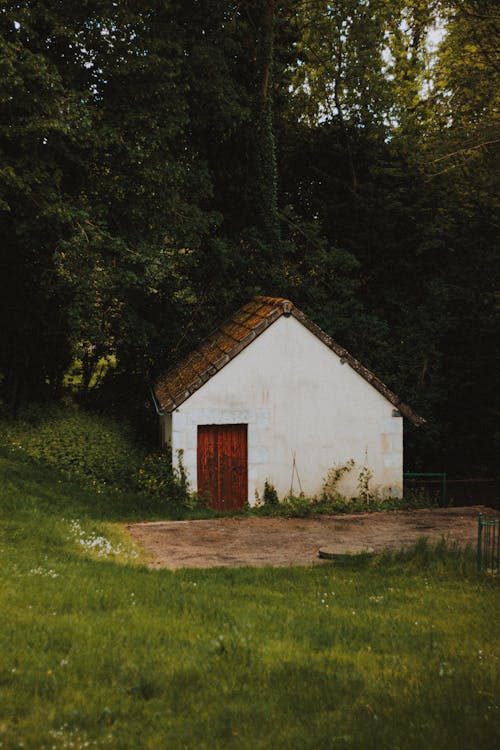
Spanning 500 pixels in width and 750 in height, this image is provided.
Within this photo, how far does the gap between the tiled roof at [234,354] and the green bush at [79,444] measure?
1.55 meters

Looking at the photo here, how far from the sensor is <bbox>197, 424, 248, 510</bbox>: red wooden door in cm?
1933

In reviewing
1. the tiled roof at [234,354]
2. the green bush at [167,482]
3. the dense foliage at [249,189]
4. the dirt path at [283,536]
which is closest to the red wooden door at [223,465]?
the green bush at [167,482]

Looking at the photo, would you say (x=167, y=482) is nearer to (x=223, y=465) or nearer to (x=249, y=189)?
(x=223, y=465)

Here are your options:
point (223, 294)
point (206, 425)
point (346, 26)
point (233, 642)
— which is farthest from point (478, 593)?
point (346, 26)

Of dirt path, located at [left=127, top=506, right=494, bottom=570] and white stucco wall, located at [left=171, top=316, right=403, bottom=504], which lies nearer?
dirt path, located at [left=127, top=506, right=494, bottom=570]

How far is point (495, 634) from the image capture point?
9109mm

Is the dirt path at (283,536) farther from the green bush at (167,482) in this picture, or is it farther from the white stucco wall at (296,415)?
the white stucco wall at (296,415)

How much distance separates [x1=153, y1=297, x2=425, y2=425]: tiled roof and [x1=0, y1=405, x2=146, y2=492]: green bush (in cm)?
155

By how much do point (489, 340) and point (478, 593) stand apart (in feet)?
60.2

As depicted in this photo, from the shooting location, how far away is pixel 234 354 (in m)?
19.4

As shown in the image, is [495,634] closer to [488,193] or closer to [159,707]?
[159,707]

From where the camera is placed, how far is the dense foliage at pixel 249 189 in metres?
19.6

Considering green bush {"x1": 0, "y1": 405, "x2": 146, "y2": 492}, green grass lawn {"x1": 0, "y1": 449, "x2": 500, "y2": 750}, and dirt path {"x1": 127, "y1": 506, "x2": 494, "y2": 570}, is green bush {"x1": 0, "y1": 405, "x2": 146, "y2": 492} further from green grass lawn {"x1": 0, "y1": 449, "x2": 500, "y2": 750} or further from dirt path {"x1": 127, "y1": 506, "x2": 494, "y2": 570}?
green grass lawn {"x1": 0, "y1": 449, "x2": 500, "y2": 750}

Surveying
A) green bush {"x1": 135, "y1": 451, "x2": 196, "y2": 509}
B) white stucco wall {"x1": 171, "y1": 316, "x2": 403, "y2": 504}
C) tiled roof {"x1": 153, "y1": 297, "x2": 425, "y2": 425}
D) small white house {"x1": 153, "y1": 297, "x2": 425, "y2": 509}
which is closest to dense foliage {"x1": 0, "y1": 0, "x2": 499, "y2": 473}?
tiled roof {"x1": 153, "y1": 297, "x2": 425, "y2": 425}
